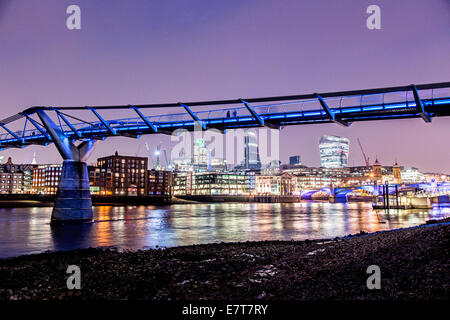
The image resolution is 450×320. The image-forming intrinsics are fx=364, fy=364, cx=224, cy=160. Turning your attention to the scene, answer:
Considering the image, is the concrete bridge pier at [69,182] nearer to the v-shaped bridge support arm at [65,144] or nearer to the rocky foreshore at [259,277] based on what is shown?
the v-shaped bridge support arm at [65,144]

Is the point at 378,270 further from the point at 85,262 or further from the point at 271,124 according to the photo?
the point at 271,124

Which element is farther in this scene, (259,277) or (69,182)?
(69,182)

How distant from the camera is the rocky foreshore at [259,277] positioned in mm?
10414

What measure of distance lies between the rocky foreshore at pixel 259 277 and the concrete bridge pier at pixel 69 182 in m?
31.1

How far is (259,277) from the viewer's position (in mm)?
14141

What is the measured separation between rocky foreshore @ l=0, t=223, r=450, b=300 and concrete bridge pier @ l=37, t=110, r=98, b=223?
31.1 meters

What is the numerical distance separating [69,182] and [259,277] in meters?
39.8

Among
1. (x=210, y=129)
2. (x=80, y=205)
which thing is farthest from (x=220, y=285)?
(x=80, y=205)

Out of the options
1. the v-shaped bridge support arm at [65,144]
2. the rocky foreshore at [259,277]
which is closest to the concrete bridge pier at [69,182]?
the v-shaped bridge support arm at [65,144]

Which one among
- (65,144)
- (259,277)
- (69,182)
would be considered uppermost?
(65,144)

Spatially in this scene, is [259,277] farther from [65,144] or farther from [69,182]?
[65,144]

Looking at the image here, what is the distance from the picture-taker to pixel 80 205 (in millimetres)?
48688

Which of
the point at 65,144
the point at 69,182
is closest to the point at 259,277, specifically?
the point at 69,182

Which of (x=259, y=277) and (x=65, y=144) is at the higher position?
(x=65, y=144)
